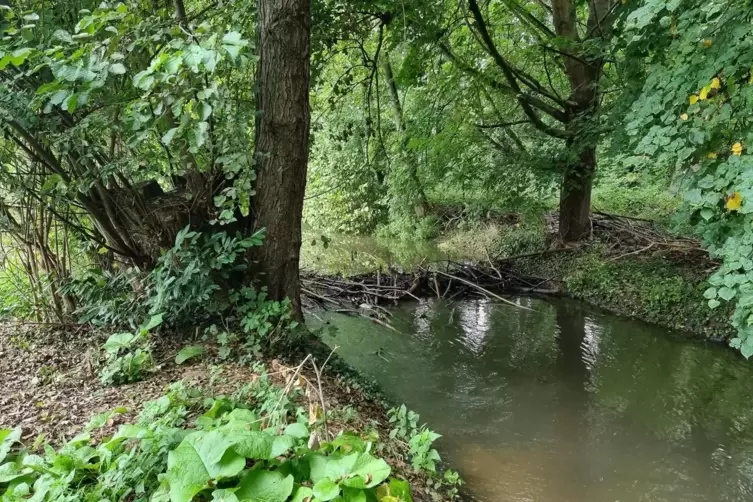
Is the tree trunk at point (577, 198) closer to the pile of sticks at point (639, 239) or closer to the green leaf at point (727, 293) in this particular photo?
the pile of sticks at point (639, 239)

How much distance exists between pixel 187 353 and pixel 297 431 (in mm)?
1574

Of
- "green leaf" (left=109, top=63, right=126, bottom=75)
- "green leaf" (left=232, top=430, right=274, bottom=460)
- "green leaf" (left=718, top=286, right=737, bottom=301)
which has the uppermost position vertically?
"green leaf" (left=109, top=63, right=126, bottom=75)

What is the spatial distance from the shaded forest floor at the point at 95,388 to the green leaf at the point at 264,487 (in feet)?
2.79

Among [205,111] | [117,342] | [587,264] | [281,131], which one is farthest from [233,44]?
[587,264]

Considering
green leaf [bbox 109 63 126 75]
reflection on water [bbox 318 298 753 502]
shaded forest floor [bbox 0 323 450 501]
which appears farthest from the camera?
reflection on water [bbox 318 298 753 502]

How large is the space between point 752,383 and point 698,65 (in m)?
3.74

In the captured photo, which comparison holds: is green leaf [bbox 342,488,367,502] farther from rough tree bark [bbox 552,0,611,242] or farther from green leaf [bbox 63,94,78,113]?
rough tree bark [bbox 552,0,611,242]

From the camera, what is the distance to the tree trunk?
795 cm

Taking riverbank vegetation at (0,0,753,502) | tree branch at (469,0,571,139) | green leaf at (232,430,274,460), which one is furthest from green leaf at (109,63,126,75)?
tree branch at (469,0,571,139)

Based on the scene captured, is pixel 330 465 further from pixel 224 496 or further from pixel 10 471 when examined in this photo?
pixel 10 471

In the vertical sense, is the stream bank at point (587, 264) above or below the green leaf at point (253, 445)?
below

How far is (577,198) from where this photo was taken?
8.95 metres

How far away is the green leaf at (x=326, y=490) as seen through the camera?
64.4 inches

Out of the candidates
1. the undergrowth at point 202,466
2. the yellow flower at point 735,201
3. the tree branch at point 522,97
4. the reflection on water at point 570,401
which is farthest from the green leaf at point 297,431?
the tree branch at point 522,97
